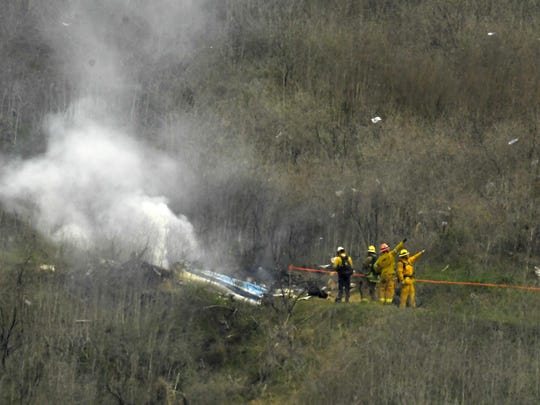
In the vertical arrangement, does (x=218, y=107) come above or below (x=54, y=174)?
above

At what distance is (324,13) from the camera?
34.2 meters

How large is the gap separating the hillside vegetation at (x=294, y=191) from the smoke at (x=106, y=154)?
0.12m

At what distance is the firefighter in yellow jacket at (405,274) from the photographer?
22219 millimetres

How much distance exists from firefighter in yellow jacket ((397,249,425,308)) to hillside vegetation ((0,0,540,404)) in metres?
0.67

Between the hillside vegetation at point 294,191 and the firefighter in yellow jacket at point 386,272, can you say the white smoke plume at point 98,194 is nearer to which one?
the hillside vegetation at point 294,191

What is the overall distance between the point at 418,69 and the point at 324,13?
3951 millimetres

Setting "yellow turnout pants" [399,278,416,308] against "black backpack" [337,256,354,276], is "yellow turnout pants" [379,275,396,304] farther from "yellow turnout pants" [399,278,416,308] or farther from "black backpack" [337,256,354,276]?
"black backpack" [337,256,354,276]

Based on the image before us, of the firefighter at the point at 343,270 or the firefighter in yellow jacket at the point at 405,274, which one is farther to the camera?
the firefighter at the point at 343,270

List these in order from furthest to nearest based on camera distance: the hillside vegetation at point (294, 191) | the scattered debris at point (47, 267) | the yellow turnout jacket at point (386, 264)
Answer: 1. the scattered debris at point (47, 267)
2. the yellow turnout jacket at point (386, 264)
3. the hillside vegetation at point (294, 191)

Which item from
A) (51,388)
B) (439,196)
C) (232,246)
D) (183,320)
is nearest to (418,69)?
(439,196)

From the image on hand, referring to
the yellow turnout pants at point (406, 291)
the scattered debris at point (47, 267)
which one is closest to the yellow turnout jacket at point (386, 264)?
the yellow turnout pants at point (406, 291)

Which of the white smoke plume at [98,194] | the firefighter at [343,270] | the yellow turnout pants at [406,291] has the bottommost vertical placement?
the yellow turnout pants at [406,291]

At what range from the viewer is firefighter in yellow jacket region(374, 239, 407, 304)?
875 inches

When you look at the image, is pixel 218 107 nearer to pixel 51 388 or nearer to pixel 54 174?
pixel 54 174
